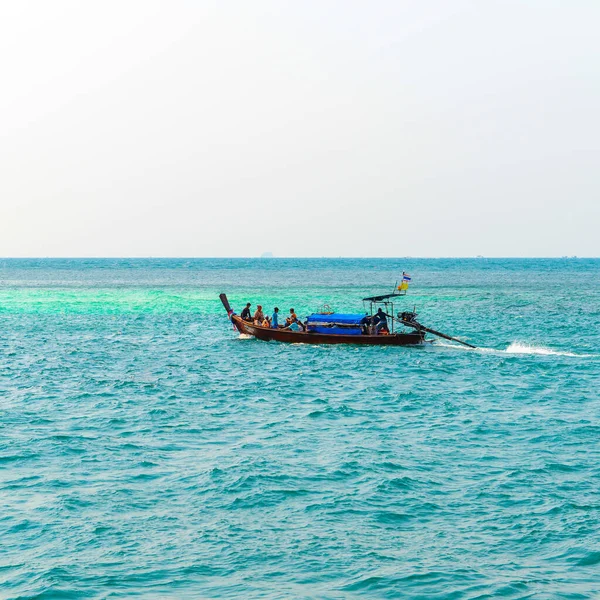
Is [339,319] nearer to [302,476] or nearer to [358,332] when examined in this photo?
[358,332]

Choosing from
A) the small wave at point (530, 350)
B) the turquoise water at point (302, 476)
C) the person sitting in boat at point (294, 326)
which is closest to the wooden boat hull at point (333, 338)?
the person sitting in boat at point (294, 326)

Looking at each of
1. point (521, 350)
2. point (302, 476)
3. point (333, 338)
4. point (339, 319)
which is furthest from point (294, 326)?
point (302, 476)

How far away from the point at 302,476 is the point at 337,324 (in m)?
22.3

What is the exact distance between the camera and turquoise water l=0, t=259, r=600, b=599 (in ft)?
44.4

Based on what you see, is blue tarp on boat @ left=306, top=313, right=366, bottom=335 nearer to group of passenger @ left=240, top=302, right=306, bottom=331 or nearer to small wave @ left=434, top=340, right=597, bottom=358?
group of passenger @ left=240, top=302, right=306, bottom=331

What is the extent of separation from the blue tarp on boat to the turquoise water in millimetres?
2256

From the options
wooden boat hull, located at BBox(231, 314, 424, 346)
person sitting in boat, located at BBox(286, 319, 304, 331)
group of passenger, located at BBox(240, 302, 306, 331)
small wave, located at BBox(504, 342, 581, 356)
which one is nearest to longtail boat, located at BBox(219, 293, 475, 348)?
wooden boat hull, located at BBox(231, 314, 424, 346)

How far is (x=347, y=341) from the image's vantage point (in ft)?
133

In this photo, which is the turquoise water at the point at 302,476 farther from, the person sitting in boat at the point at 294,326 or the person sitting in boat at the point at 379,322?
the person sitting in boat at the point at 294,326

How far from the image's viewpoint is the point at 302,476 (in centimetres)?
1850

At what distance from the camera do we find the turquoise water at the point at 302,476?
13539 mm

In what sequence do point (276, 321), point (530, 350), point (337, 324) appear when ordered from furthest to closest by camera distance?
point (276, 321)
point (337, 324)
point (530, 350)

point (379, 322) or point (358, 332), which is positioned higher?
point (379, 322)

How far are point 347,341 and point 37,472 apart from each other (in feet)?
77.3
